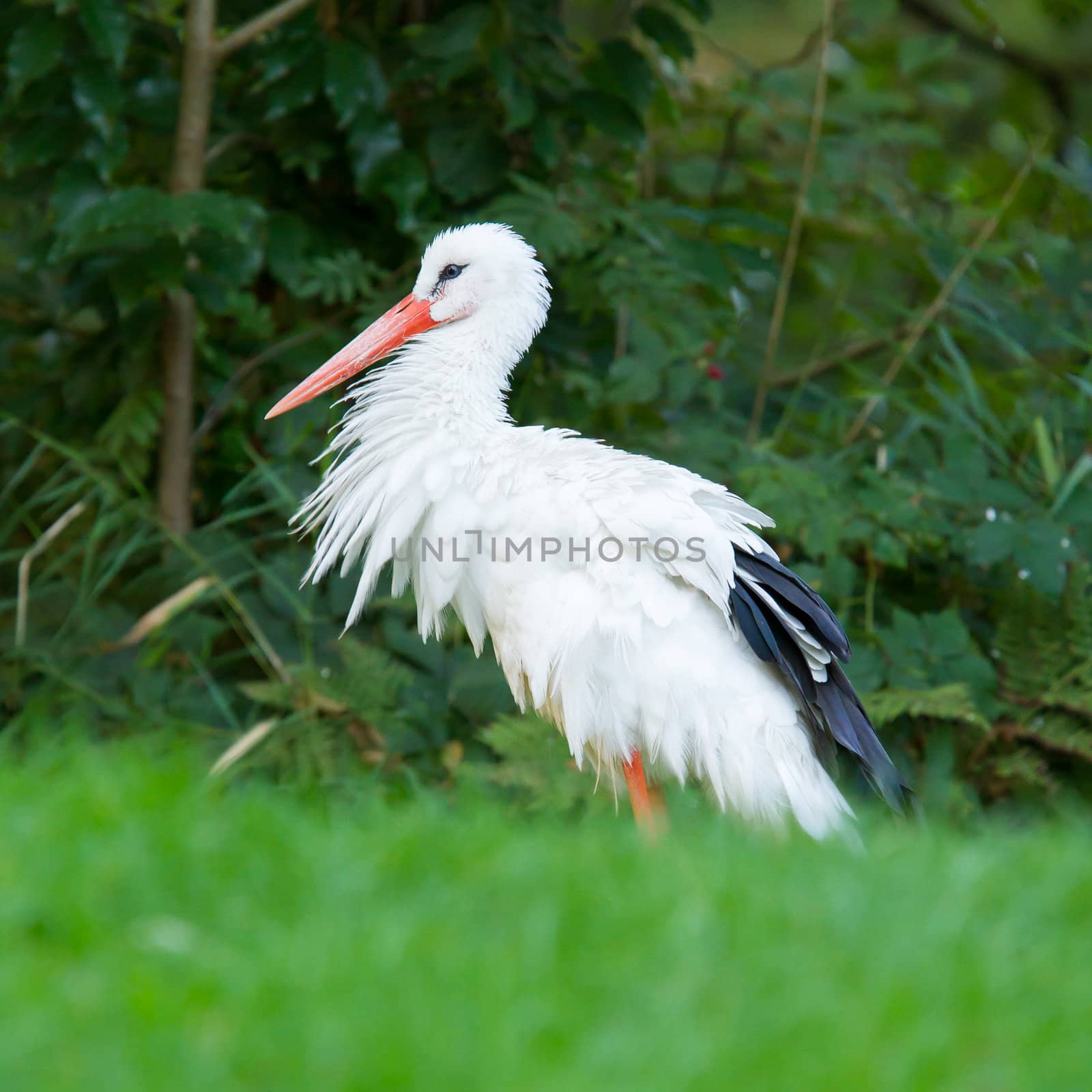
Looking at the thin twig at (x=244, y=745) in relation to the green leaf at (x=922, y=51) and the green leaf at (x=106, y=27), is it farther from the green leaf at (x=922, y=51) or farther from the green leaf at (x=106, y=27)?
the green leaf at (x=922, y=51)

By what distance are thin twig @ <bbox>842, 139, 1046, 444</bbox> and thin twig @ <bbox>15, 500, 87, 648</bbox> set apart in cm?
323

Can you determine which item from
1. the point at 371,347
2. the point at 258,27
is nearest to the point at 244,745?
the point at 371,347

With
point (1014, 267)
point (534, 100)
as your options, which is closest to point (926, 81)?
point (1014, 267)

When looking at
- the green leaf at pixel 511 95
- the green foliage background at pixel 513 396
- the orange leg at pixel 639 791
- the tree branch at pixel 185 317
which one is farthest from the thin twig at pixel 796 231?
the orange leg at pixel 639 791

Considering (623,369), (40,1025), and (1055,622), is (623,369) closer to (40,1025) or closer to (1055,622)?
(1055,622)

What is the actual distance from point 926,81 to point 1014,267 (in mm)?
1112

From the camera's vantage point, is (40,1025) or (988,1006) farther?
(988,1006)

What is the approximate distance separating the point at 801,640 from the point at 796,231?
3.20 m

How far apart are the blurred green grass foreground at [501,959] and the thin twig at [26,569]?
10.3ft

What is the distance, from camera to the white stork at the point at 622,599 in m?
3.62

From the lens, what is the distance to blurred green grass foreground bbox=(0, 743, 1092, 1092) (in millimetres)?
1550

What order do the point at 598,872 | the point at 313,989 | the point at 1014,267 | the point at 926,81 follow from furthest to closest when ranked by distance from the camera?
the point at 926,81 → the point at 1014,267 → the point at 598,872 → the point at 313,989

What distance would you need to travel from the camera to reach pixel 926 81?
6766 mm

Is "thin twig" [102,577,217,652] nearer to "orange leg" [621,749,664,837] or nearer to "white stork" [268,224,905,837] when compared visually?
"white stork" [268,224,905,837]
